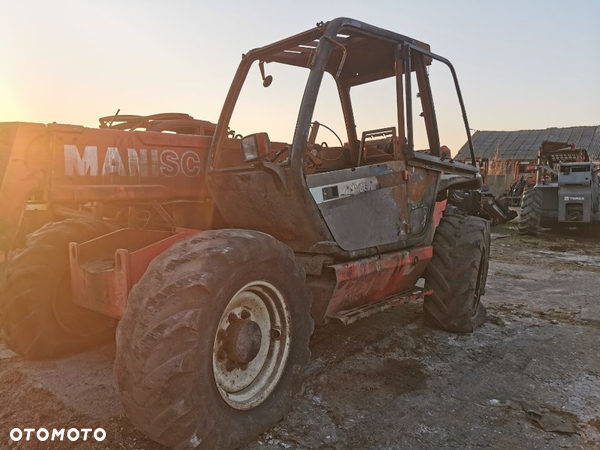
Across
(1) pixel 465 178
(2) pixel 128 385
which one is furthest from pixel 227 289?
(1) pixel 465 178

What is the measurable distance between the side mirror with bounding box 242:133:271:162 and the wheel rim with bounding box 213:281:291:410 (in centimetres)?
87

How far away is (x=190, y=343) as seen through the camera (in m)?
2.37

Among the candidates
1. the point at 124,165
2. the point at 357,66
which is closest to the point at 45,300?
the point at 124,165

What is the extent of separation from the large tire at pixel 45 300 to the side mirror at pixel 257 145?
1.73 meters

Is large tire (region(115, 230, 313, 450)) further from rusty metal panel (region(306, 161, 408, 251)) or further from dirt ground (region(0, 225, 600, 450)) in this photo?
rusty metal panel (region(306, 161, 408, 251))

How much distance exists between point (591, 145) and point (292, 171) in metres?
41.1

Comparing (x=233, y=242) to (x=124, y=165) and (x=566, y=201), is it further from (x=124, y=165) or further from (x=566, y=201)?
(x=566, y=201)

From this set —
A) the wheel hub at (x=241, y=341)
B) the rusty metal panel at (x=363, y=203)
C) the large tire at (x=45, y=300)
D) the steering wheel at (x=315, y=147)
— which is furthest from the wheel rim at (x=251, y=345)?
the large tire at (x=45, y=300)

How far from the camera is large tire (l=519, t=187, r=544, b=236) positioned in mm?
12961

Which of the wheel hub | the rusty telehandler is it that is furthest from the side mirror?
the wheel hub

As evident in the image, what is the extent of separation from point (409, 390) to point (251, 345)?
1360mm

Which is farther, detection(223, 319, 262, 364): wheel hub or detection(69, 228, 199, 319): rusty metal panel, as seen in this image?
detection(69, 228, 199, 319): rusty metal panel

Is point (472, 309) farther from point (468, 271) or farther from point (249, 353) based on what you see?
point (249, 353)

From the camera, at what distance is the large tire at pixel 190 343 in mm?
2291
